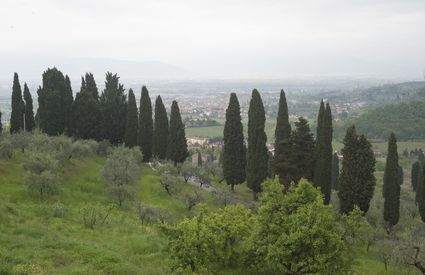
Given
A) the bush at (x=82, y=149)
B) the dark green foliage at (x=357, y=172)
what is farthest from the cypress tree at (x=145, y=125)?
the dark green foliage at (x=357, y=172)

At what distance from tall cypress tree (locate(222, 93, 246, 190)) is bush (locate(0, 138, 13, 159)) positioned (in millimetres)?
21197

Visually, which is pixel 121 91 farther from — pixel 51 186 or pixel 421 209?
pixel 421 209

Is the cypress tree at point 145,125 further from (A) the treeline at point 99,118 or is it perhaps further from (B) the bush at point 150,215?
(B) the bush at point 150,215

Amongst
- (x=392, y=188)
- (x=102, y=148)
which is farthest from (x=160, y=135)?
(x=392, y=188)

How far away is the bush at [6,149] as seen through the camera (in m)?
37.1

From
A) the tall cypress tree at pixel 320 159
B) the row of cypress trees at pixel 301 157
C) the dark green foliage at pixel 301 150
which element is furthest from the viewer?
the tall cypress tree at pixel 320 159

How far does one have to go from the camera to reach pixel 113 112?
191 ft

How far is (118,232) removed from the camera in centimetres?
2333

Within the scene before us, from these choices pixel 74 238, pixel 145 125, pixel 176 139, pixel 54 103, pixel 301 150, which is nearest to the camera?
pixel 74 238

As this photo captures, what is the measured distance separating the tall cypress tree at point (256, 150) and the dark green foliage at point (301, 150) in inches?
267

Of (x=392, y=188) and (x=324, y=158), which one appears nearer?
(x=392, y=188)

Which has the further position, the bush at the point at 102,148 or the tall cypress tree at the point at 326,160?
the bush at the point at 102,148

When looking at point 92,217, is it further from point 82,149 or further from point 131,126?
point 131,126

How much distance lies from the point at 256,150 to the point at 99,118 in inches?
891
